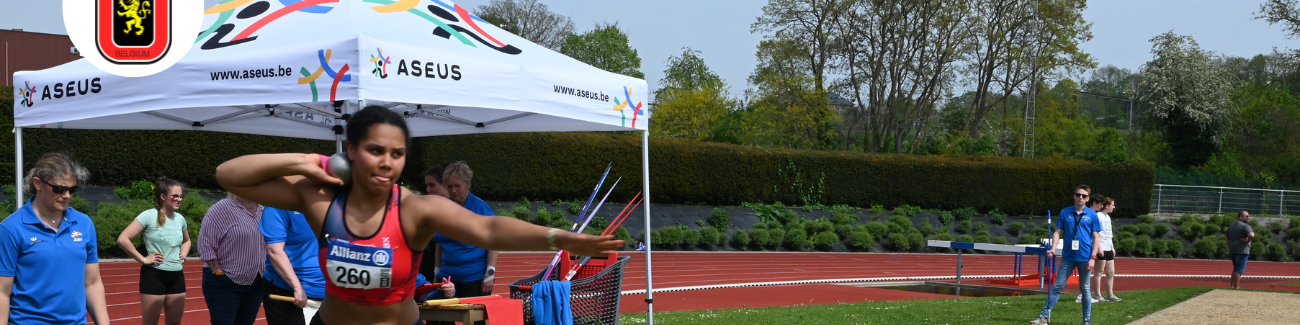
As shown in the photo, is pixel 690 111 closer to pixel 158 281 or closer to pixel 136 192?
pixel 136 192

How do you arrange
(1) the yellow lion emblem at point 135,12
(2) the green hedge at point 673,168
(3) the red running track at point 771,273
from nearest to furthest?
1. (1) the yellow lion emblem at point 135,12
2. (3) the red running track at point 771,273
3. (2) the green hedge at point 673,168

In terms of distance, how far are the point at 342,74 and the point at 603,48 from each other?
1746 inches

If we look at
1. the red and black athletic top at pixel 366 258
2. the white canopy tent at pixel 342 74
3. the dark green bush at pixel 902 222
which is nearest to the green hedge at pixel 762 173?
the dark green bush at pixel 902 222

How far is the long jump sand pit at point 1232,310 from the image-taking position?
10539 mm

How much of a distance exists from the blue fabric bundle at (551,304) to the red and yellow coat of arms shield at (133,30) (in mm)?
2568

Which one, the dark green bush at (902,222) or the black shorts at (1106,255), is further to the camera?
the dark green bush at (902,222)

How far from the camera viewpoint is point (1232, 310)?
11648 millimetres

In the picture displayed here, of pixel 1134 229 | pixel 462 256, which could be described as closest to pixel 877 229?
pixel 1134 229

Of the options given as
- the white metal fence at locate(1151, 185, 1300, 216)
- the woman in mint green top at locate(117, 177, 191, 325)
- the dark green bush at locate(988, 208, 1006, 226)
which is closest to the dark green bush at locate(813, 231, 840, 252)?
the dark green bush at locate(988, 208, 1006, 226)

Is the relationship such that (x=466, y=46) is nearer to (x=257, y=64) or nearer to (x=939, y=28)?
(x=257, y=64)

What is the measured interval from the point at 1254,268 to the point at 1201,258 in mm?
2861

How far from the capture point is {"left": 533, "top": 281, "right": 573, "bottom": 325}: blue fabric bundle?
5.21 m

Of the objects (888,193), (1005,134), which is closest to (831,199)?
(888,193)

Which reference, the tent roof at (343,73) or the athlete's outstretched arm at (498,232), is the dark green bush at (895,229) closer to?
the tent roof at (343,73)
